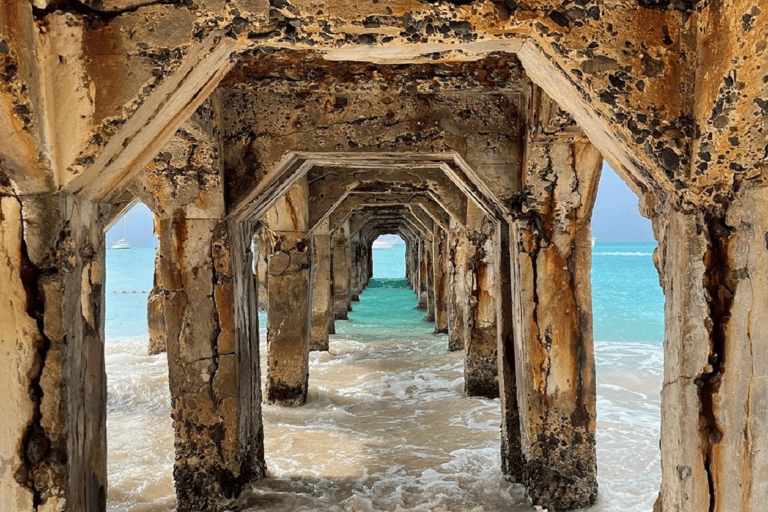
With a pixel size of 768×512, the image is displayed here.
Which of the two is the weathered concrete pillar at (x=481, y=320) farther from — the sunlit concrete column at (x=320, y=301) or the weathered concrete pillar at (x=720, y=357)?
the weathered concrete pillar at (x=720, y=357)

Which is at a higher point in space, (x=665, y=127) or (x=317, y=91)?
(x=317, y=91)

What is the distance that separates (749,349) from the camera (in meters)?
2.30

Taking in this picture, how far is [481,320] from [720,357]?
238 inches

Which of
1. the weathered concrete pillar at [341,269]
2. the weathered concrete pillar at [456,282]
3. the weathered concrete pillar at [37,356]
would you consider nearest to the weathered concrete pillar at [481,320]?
the weathered concrete pillar at [456,282]

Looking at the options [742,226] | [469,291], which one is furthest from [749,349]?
[469,291]

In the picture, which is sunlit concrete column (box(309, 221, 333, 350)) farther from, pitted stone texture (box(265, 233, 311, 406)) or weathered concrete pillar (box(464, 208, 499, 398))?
weathered concrete pillar (box(464, 208, 499, 398))

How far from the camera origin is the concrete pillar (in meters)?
4.80

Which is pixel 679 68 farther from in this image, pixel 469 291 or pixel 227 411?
pixel 469 291

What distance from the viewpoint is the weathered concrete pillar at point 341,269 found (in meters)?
15.9

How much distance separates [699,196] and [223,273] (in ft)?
11.4

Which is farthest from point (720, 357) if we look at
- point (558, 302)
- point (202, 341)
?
point (202, 341)

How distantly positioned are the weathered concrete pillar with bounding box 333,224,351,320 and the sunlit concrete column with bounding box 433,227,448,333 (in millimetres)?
2960

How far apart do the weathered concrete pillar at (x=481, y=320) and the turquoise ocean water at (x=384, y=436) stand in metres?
0.30

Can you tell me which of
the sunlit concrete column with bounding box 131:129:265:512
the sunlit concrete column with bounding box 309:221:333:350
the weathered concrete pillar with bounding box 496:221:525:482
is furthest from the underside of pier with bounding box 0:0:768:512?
the sunlit concrete column with bounding box 309:221:333:350
